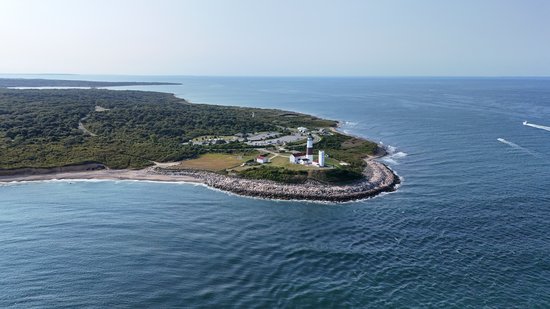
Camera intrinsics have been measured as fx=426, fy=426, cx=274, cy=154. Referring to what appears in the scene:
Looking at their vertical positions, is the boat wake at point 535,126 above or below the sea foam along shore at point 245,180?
above

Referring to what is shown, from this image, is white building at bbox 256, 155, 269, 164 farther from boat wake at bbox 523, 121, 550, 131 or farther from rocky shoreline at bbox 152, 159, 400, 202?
boat wake at bbox 523, 121, 550, 131

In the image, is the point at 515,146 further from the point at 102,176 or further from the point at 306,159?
the point at 102,176

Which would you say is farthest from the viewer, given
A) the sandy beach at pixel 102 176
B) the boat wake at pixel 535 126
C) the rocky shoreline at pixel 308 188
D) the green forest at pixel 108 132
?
the boat wake at pixel 535 126

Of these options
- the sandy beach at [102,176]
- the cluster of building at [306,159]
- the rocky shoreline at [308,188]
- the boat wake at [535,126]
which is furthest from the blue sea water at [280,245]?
the boat wake at [535,126]

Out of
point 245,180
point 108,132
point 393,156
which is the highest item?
point 108,132

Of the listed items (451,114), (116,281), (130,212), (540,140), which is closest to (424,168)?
(540,140)

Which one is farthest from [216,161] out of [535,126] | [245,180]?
[535,126]

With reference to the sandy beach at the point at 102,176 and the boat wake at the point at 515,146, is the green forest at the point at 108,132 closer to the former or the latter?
the sandy beach at the point at 102,176
